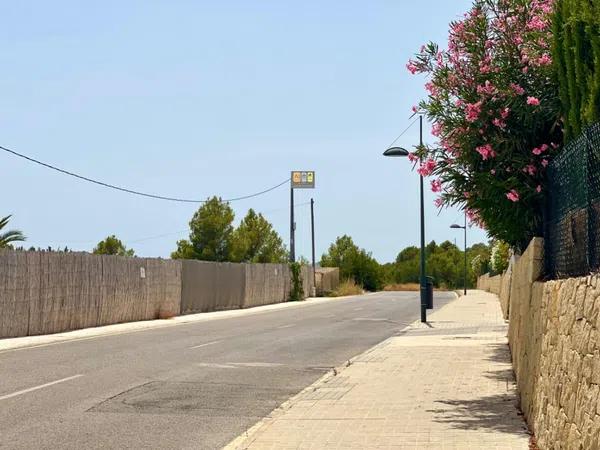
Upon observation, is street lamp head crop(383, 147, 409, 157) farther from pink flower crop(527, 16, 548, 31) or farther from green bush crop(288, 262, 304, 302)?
green bush crop(288, 262, 304, 302)

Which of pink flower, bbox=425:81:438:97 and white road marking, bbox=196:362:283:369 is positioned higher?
pink flower, bbox=425:81:438:97

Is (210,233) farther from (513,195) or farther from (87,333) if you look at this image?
(513,195)

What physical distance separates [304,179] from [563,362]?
101869 millimetres

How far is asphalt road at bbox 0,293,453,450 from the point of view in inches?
387

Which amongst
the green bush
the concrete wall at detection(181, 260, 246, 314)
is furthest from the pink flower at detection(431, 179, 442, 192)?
the green bush

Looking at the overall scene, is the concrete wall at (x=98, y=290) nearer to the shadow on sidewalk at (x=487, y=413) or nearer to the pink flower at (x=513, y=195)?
the shadow on sidewalk at (x=487, y=413)

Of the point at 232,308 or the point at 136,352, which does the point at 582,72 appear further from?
the point at 232,308

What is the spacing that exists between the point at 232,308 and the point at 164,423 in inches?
1447

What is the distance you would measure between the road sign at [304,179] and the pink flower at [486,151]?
95536mm

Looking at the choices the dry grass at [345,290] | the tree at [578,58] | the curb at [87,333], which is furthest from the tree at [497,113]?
the dry grass at [345,290]

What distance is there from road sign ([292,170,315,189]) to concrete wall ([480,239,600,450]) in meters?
97.5

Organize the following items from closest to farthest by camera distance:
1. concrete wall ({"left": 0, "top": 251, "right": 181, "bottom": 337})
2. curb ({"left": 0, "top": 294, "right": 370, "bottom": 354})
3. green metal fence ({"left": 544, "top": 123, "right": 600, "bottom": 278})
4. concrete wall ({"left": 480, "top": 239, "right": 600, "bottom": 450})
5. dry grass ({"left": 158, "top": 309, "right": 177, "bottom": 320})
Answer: concrete wall ({"left": 480, "top": 239, "right": 600, "bottom": 450}) → green metal fence ({"left": 544, "top": 123, "right": 600, "bottom": 278}) → curb ({"left": 0, "top": 294, "right": 370, "bottom": 354}) → concrete wall ({"left": 0, "top": 251, "right": 181, "bottom": 337}) → dry grass ({"left": 158, "top": 309, "right": 177, "bottom": 320})

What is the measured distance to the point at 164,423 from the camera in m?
10.5

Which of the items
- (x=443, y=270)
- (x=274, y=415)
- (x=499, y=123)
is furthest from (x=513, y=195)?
(x=443, y=270)
